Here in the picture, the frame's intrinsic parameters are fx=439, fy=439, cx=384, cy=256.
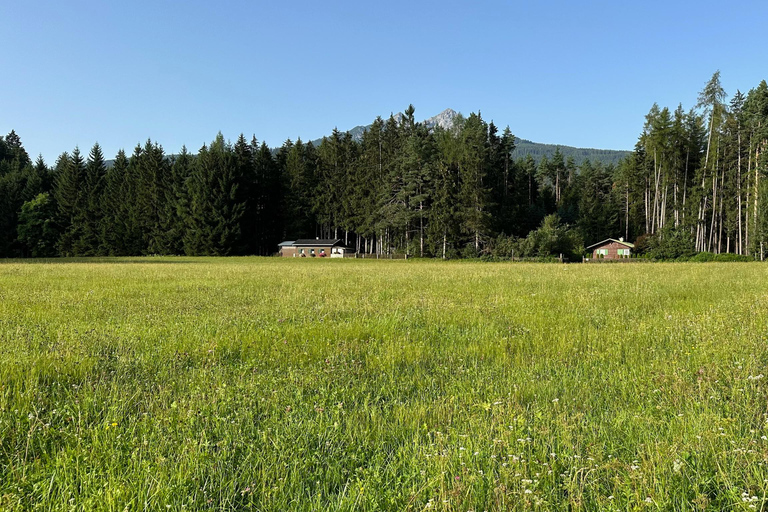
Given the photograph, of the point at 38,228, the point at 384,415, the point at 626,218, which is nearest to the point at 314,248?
the point at 38,228

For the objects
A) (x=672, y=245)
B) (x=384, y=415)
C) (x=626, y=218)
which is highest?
(x=626, y=218)

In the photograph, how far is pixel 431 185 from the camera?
6378 cm

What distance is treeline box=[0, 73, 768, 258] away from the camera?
5947cm

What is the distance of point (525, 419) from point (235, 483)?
2385mm

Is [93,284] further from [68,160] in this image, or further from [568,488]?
[68,160]

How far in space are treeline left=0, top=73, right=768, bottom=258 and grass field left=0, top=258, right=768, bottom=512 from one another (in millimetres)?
50636

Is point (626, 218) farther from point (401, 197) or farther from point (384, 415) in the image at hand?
point (384, 415)

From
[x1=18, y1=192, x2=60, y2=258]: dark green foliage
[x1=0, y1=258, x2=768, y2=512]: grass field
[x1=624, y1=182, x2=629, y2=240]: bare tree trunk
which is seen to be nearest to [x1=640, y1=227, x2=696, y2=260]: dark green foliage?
[x1=624, y1=182, x2=629, y2=240]: bare tree trunk

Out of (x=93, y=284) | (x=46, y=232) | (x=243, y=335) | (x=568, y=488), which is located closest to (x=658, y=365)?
(x=568, y=488)

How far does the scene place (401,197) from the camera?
64.8m

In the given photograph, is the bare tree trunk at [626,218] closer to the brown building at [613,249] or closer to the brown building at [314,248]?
the brown building at [613,249]

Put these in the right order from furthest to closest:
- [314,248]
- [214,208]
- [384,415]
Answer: [314,248]
[214,208]
[384,415]

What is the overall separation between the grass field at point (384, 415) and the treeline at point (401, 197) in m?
50.6

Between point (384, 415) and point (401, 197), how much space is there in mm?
61645
